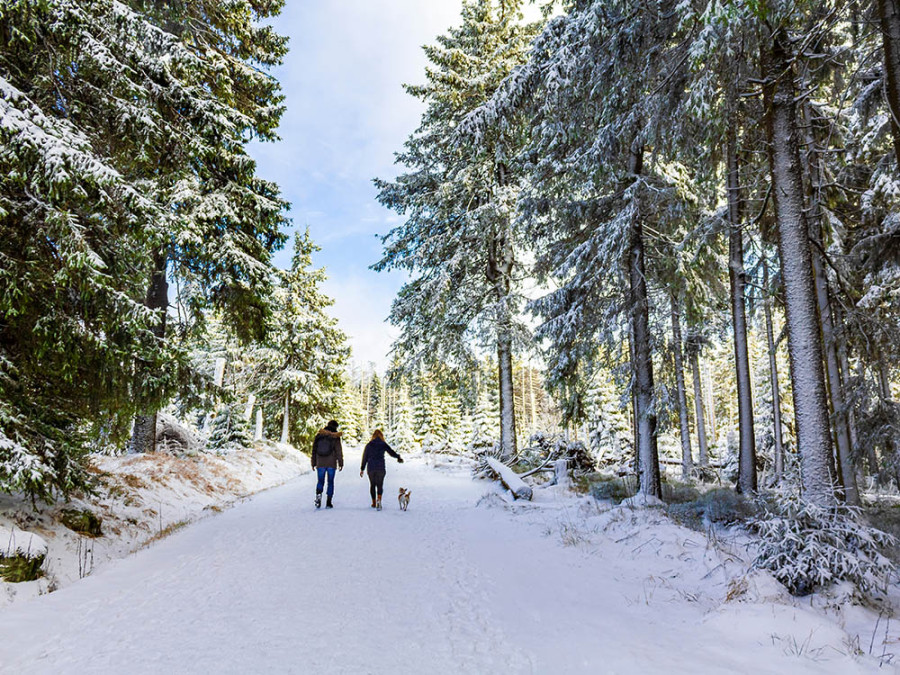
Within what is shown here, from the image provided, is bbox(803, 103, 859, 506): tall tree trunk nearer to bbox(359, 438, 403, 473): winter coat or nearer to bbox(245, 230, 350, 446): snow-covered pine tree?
bbox(359, 438, 403, 473): winter coat

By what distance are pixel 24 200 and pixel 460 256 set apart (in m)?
12.1

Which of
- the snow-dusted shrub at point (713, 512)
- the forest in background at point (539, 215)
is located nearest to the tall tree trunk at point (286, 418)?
the forest in background at point (539, 215)

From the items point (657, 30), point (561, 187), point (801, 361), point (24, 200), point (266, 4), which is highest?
point (266, 4)

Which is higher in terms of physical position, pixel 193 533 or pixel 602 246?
pixel 602 246

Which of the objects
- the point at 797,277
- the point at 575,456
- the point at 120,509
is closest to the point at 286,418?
the point at 575,456

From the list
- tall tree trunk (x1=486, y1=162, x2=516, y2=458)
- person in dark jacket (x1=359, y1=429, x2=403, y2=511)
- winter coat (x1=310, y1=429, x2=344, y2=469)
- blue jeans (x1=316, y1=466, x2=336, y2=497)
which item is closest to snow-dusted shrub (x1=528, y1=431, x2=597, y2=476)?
tall tree trunk (x1=486, y1=162, x2=516, y2=458)

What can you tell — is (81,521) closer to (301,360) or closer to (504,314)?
(504,314)

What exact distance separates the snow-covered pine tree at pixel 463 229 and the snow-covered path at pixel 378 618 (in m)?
10.4

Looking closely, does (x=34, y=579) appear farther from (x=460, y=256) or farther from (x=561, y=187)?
(x=460, y=256)

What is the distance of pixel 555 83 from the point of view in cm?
766

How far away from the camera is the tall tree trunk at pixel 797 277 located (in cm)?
505

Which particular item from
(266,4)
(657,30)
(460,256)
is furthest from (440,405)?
(657,30)

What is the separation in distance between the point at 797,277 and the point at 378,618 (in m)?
5.99

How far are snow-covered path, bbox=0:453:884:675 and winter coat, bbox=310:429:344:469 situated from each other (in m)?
3.51
